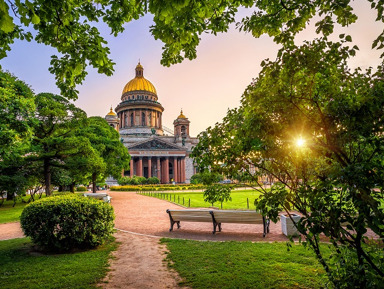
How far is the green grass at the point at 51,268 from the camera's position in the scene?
5.44 meters

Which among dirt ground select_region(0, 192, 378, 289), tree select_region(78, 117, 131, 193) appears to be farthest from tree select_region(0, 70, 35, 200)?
tree select_region(78, 117, 131, 193)

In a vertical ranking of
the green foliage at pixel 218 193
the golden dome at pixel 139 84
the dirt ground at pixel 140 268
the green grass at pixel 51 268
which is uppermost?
the golden dome at pixel 139 84

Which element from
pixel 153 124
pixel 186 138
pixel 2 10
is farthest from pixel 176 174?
pixel 2 10

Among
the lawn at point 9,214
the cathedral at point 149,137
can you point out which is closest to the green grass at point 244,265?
the lawn at point 9,214

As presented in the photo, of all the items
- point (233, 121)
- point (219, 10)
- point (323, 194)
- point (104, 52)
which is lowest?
point (323, 194)

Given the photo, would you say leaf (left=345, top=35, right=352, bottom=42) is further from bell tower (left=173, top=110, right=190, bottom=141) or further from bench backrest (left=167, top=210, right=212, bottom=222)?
bell tower (left=173, top=110, right=190, bottom=141)

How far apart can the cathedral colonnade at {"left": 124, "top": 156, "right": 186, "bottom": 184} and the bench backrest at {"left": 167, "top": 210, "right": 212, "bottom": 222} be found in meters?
57.3

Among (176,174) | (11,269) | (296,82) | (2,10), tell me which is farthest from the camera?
(176,174)

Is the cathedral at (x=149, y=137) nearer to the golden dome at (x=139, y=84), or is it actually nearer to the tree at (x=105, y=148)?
the golden dome at (x=139, y=84)

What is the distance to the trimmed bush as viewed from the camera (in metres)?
7.58

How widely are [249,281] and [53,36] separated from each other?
681 centimetres

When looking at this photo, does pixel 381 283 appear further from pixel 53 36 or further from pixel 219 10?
pixel 53 36

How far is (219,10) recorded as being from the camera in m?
5.36

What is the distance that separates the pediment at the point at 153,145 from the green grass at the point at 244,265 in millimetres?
60722
